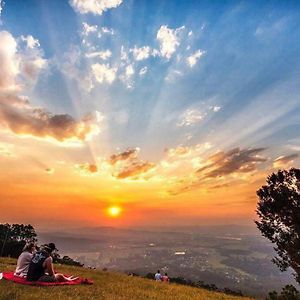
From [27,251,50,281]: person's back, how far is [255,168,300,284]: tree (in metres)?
27.8

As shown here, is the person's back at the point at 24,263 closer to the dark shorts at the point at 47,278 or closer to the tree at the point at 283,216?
the dark shorts at the point at 47,278

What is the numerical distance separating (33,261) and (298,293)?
18.9 meters

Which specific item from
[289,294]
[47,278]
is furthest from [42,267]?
[289,294]

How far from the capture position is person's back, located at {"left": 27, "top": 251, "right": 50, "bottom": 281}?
18234 millimetres

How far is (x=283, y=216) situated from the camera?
121 feet

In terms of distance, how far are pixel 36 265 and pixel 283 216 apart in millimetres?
28554

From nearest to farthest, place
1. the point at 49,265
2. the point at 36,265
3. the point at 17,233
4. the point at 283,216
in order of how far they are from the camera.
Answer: the point at 36,265
the point at 49,265
the point at 283,216
the point at 17,233

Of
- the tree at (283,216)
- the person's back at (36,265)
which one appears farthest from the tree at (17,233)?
the person's back at (36,265)

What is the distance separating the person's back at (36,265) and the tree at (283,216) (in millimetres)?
27844

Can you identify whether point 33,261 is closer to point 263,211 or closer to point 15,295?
point 15,295

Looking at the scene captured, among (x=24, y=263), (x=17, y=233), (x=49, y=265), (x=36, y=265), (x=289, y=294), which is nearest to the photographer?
(x=36, y=265)

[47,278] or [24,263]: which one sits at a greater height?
[24,263]

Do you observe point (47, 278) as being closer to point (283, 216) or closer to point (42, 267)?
point (42, 267)

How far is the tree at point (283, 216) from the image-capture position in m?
35.7
